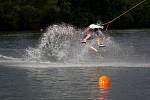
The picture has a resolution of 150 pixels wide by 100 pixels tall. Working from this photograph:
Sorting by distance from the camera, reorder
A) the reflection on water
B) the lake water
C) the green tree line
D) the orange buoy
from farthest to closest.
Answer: the green tree line → the orange buoy → the lake water → the reflection on water

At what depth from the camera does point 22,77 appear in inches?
941

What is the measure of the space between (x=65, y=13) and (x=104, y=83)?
71446 millimetres

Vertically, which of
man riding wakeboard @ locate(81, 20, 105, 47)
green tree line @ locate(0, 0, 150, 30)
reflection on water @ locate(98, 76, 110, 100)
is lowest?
reflection on water @ locate(98, 76, 110, 100)

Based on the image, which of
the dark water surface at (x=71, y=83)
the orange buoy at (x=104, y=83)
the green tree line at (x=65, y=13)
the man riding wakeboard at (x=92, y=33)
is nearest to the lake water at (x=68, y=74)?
the dark water surface at (x=71, y=83)

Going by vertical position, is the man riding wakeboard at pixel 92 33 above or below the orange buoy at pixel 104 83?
above

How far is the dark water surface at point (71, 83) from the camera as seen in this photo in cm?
1839

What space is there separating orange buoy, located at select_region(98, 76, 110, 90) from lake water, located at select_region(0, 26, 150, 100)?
186 millimetres

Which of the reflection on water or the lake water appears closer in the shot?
the reflection on water

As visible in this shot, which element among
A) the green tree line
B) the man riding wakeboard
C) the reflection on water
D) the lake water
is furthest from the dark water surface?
the green tree line

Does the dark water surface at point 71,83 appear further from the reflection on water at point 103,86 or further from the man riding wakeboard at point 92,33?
the man riding wakeboard at point 92,33

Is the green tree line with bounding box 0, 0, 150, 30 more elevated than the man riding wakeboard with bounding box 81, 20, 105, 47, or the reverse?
the green tree line with bounding box 0, 0, 150, 30

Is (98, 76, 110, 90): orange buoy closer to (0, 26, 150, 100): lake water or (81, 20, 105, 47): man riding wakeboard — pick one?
(0, 26, 150, 100): lake water

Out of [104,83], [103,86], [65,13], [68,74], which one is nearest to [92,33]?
[68,74]

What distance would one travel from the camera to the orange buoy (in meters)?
20.5
